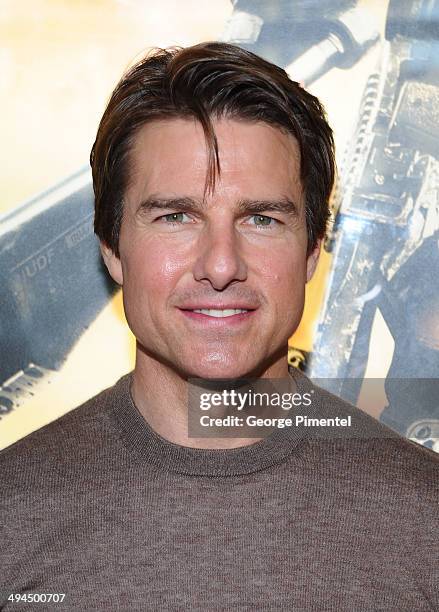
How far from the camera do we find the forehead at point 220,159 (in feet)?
5.78

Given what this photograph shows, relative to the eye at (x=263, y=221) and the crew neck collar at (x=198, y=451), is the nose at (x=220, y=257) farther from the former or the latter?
the crew neck collar at (x=198, y=451)

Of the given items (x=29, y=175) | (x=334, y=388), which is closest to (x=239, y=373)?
(x=334, y=388)

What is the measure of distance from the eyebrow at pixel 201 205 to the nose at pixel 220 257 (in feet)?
0.15

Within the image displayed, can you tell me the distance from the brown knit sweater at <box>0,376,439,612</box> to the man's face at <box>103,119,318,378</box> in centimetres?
19

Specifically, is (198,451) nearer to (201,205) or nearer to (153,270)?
(153,270)

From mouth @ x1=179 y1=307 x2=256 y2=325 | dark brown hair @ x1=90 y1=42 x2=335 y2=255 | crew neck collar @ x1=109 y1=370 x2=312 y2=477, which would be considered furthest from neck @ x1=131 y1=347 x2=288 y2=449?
dark brown hair @ x1=90 y1=42 x2=335 y2=255

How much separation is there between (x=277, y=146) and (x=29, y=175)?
771 mm

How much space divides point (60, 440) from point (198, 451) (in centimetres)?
31

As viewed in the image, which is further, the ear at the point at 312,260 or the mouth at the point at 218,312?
the ear at the point at 312,260

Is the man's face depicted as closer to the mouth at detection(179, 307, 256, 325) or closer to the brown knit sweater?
the mouth at detection(179, 307, 256, 325)

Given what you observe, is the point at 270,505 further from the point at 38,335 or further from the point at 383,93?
the point at 383,93

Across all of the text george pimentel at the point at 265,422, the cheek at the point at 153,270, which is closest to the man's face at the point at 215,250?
the cheek at the point at 153,270

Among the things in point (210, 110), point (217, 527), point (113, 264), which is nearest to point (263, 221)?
point (210, 110)

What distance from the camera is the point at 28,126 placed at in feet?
7.69
